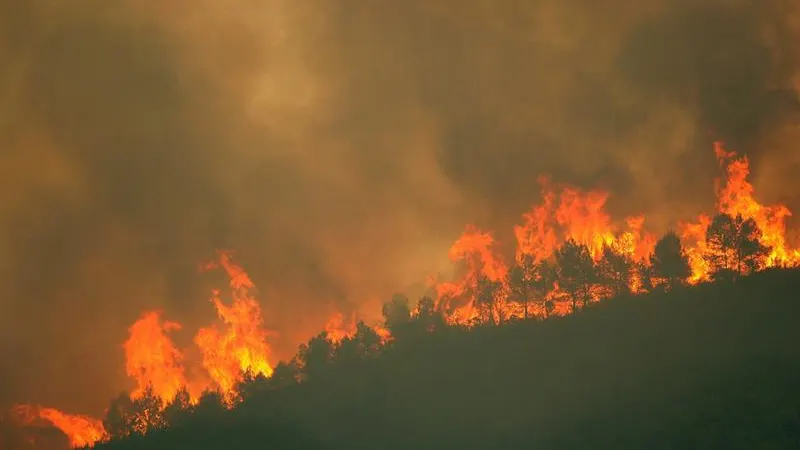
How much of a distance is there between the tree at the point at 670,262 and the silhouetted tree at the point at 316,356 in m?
62.4

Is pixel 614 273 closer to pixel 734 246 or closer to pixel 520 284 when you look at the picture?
pixel 520 284

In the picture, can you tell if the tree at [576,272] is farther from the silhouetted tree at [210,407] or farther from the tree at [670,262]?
the silhouetted tree at [210,407]

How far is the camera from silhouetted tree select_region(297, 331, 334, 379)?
503ft

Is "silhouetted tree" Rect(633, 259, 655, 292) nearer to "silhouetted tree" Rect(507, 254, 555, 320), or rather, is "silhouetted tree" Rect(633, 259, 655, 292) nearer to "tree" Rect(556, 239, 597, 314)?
"tree" Rect(556, 239, 597, 314)

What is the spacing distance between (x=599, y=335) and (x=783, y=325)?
28.0 m

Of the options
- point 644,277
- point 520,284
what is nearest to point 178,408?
point 520,284

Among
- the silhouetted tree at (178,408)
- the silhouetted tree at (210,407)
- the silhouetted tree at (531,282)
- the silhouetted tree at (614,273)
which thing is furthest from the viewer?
the silhouetted tree at (178,408)

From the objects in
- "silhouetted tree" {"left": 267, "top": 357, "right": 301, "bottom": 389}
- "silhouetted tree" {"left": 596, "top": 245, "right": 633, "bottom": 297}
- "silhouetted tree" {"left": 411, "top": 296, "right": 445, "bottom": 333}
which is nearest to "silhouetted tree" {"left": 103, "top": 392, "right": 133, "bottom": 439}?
"silhouetted tree" {"left": 267, "top": 357, "right": 301, "bottom": 389}

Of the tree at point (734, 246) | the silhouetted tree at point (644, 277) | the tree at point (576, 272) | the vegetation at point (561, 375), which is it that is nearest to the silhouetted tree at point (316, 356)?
the vegetation at point (561, 375)

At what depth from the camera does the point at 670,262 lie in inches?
5468

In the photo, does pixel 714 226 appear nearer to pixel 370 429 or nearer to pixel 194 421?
pixel 370 429

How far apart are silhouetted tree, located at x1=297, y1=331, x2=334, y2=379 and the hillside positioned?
2.27 meters

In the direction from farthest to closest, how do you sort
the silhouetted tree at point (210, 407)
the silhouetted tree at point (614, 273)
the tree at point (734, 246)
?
the silhouetted tree at point (210, 407) < the silhouetted tree at point (614, 273) < the tree at point (734, 246)

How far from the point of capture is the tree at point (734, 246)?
133 m
